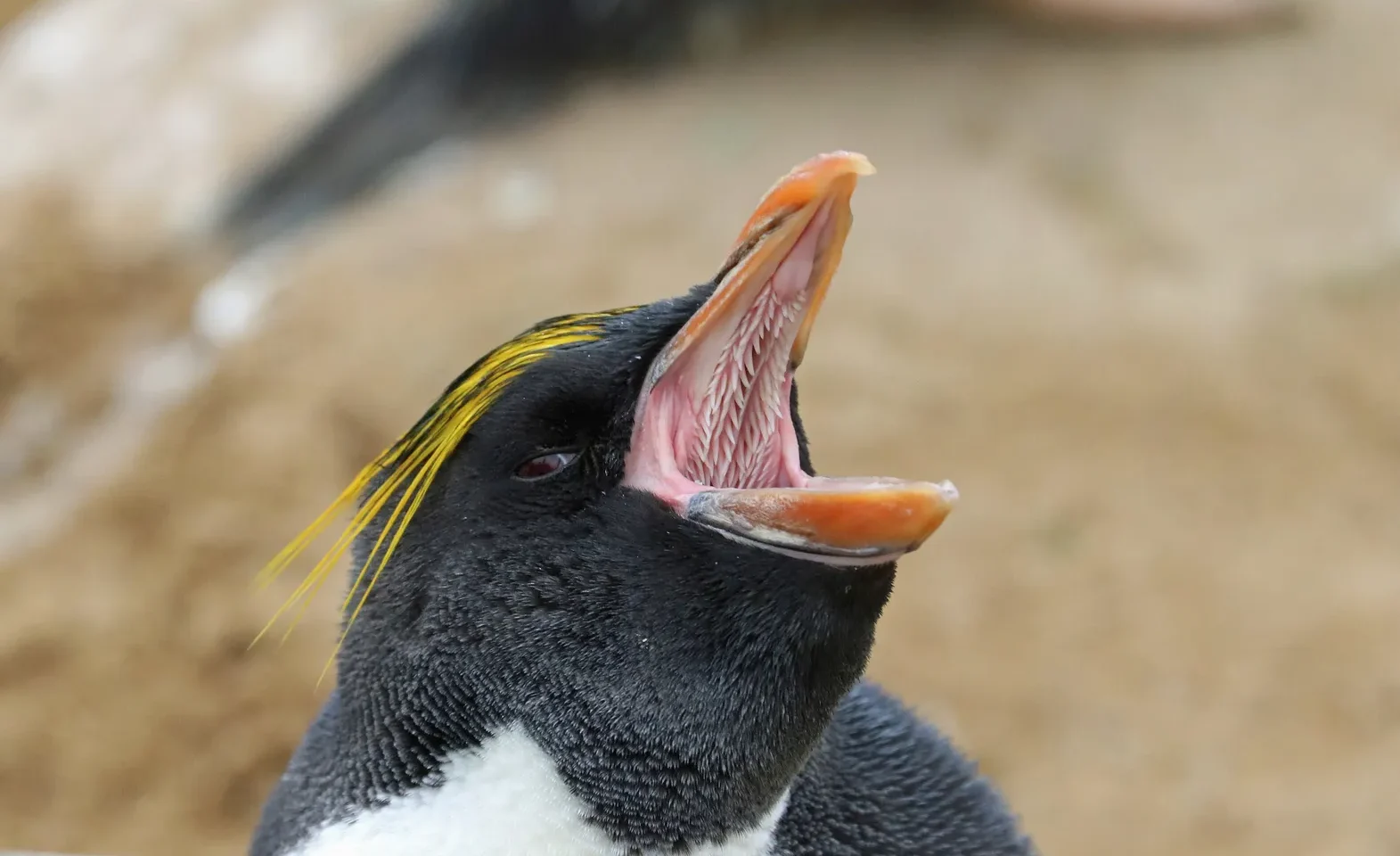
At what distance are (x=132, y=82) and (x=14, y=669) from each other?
2493 millimetres

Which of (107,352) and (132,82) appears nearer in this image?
(107,352)

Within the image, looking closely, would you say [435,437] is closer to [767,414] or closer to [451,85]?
[767,414]

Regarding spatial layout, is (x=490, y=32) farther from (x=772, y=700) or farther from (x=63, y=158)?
(x=772, y=700)

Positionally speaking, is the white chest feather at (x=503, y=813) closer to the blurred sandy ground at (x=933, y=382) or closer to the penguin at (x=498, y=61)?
the blurred sandy ground at (x=933, y=382)

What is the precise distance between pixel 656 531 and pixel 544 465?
0.15 meters

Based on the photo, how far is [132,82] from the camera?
4398 mm

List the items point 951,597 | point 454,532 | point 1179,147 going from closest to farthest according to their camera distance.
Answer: point 454,532, point 951,597, point 1179,147

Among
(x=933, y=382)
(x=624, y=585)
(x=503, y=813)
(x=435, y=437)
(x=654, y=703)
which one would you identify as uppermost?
(x=435, y=437)

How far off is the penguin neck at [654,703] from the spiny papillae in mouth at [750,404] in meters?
0.16

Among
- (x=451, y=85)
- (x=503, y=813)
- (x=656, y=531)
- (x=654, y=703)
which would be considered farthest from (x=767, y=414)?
(x=451, y=85)

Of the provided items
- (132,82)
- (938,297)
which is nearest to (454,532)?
(938,297)

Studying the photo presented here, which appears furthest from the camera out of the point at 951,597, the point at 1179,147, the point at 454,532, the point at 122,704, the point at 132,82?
the point at 132,82

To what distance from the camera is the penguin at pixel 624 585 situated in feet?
3.50

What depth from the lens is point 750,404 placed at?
1191 mm
